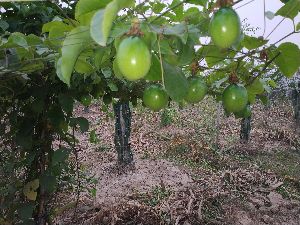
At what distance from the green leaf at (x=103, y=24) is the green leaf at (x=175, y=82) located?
0.50m

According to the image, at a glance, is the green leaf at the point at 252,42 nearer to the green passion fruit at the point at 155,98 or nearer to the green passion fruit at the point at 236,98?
the green passion fruit at the point at 236,98

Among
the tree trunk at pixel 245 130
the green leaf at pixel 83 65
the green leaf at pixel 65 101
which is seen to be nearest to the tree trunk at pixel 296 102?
the tree trunk at pixel 245 130

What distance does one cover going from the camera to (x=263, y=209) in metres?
4.35

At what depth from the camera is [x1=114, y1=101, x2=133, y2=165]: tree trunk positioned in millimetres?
5734

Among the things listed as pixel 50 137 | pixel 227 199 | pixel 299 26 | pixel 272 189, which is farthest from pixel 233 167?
pixel 299 26

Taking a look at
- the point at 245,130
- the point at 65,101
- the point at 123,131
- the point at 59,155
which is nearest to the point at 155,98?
the point at 65,101

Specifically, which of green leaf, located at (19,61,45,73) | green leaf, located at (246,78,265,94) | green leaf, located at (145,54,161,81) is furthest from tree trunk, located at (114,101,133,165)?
green leaf, located at (145,54,161,81)

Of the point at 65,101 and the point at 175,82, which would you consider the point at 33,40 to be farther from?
the point at 65,101

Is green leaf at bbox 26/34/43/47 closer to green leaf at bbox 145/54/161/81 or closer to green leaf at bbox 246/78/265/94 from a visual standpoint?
green leaf at bbox 145/54/161/81

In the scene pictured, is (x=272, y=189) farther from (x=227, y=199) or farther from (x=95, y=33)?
(x=95, y=33)

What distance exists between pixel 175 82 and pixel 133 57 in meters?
0.35

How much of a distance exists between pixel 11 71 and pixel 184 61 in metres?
0.63

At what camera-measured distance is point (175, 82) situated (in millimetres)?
1074

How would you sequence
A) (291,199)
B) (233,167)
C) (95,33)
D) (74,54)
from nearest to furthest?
1. (95,33)
2. (74,54)
3. (291,199)
4. (233,167)
